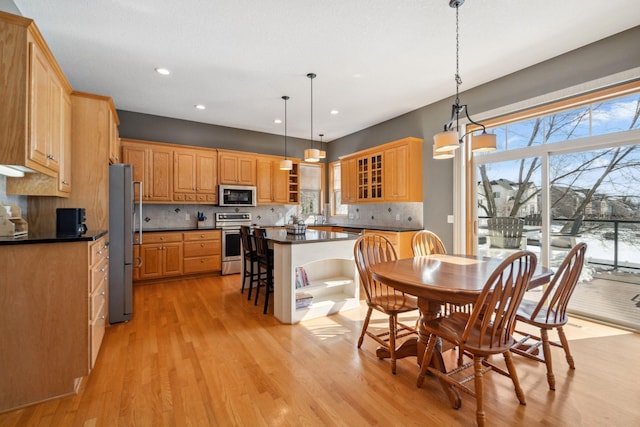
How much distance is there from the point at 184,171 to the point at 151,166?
1.69ft

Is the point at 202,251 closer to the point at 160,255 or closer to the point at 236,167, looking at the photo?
the point at 160,255

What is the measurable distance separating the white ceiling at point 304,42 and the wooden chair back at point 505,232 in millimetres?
1765

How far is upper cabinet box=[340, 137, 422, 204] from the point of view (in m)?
4.72

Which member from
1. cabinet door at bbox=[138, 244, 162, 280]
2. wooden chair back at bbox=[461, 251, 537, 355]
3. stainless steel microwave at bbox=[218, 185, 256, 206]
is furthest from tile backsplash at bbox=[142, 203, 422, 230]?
wooden chair back at bbox=[461, 251, 537, 355]

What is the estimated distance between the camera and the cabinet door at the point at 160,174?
4902 millimetres

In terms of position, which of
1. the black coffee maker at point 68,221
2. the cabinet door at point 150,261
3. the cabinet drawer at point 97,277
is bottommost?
the cabinet door at point 150,261

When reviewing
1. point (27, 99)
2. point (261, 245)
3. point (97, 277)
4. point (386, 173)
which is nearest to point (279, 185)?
point (386, 173)

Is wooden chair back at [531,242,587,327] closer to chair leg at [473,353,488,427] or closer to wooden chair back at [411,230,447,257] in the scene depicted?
chair leg at [473,353,488,427]

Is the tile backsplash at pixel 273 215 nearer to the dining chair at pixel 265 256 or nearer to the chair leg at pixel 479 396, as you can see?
the dining chair at pixel 265 256

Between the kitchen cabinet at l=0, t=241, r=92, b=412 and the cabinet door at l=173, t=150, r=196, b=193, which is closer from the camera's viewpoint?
the kitchen cabinet at l=0, t=241, r=92, b=412

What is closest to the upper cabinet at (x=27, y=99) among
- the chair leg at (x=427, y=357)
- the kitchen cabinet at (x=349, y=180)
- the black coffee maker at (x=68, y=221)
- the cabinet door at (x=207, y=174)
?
the black coffee maker at (x=68, y=221)

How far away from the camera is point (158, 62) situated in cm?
331

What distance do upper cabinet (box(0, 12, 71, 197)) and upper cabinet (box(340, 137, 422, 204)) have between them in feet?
14.0

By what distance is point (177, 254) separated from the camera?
4844 millimetres
